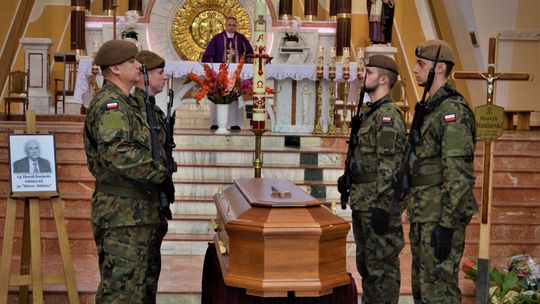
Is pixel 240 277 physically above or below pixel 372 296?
above

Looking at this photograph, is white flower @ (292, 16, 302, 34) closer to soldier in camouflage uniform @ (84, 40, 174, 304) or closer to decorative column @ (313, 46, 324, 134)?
decorative column @ (313, 46, 324, 134)

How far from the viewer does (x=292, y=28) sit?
579 inches

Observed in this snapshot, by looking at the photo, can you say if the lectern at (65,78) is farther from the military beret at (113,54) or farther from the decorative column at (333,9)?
the military beret at (113,54)

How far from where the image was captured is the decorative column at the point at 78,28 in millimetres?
14961

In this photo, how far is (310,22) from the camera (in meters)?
15.5

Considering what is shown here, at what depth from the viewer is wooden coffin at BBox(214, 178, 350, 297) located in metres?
4.11

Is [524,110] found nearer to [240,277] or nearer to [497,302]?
[497,302]

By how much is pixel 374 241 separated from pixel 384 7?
9.31m

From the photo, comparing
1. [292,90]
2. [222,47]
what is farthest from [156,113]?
[222,47]

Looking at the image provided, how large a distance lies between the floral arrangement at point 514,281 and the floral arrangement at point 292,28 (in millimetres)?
7274

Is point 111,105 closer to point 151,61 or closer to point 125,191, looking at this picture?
point 125,191

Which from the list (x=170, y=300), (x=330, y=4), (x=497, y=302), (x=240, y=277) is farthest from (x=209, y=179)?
(x=330, y=4)

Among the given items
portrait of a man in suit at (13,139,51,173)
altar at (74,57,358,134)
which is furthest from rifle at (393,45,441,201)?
altar at (74,57,358,134)

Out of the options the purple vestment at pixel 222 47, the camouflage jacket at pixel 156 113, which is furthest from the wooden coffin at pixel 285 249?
the purple vestment at pixel 222 47
